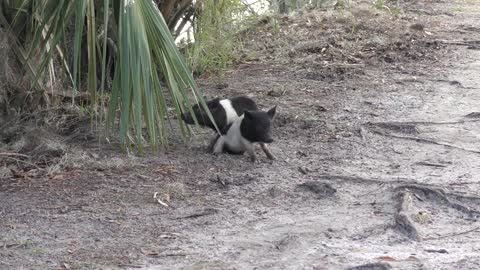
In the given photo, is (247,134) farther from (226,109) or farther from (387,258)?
(387,258)

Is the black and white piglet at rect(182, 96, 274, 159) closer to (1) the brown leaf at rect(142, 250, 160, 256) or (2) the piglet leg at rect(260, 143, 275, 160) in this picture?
(2) the piglet leg at rect(260, 143, 275, 160)

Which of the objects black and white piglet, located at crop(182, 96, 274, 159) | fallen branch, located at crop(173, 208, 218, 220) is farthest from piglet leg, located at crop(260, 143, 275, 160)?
fallen branch, located at crop(173, 208, 218, 220)

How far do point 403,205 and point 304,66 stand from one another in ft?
14.5

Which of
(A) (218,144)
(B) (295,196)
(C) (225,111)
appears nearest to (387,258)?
(B) (295,196)

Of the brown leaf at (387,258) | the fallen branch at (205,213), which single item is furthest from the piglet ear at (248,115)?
the brown leaf at (387,258)

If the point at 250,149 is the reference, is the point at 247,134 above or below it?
above

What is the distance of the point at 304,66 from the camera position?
393 inches

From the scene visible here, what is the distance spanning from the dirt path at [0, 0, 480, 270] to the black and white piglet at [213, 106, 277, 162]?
10 cm

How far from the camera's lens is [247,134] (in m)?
7.01

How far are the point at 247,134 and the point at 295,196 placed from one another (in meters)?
1.02

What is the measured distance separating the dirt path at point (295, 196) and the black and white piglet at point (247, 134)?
98mm

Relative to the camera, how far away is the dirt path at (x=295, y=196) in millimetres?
5098

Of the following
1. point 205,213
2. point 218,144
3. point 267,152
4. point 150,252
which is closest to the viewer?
point 150,252

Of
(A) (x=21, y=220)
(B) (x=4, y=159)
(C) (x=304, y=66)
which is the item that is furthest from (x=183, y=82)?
(C) (x=304, y=66)
